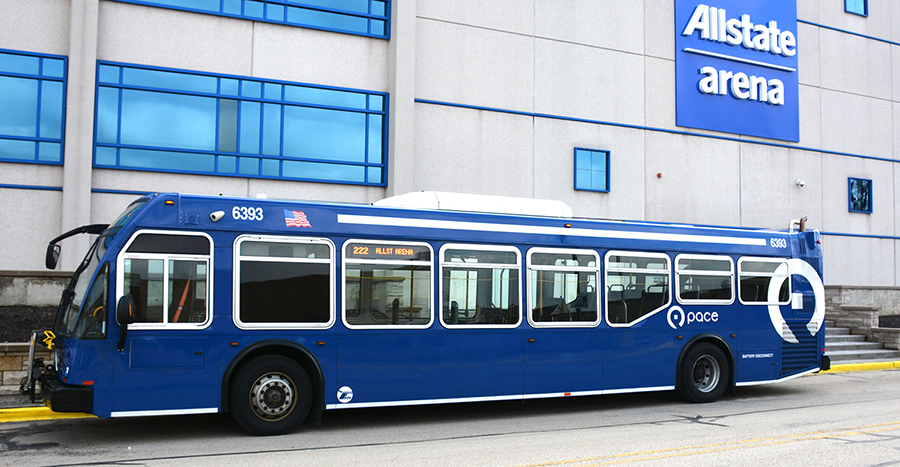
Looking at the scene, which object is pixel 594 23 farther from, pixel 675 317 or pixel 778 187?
pixel 675 317

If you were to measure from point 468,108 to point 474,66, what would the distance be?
1133 millimetres

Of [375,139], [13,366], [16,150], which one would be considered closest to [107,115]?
[16,150]

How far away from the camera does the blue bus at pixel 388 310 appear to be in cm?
777

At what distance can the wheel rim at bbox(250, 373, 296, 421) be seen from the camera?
823cm

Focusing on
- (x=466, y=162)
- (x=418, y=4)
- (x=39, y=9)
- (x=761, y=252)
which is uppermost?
(x=418, y=4)

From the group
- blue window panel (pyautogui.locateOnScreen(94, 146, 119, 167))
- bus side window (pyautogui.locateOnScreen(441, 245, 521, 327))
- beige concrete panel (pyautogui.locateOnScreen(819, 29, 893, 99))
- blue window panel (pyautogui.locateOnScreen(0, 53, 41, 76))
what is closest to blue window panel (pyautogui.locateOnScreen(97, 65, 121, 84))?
blue window panel (pyautogui.locateOnScreen(0, 53, 41, 76))

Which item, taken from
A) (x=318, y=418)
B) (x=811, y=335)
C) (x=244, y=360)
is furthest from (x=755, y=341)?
(x=244, y=360)

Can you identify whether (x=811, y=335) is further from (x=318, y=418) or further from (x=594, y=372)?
(x=318, y=418)

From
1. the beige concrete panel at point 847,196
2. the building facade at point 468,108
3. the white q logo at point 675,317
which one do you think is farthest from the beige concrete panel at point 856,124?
the white q logo at point 675,317

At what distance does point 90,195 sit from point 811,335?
14.2m

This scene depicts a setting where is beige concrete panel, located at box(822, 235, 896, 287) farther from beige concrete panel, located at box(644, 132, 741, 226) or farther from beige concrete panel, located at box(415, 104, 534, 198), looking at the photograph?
beige concrete panel, located at box(415, 104, 534, 198)

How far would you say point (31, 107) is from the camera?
14641mm

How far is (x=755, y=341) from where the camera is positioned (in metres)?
11.8

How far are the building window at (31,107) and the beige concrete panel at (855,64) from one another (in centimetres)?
2227
